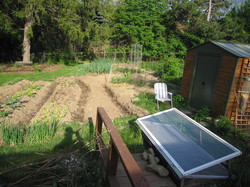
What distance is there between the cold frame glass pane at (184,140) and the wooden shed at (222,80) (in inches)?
87.8

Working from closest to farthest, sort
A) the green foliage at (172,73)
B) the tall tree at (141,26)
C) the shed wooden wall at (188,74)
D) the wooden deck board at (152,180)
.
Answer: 1. the wooden deck board at (152,180)
2. the shed wooden wall at (188,74)
3. the green foliage at (172,73)
4. the tall tree at (141,26)

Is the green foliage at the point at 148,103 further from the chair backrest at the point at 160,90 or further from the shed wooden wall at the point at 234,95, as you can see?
the shed wooden wall at the point at 234,95

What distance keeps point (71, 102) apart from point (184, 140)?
14.4ft

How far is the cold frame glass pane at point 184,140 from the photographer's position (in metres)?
2.63

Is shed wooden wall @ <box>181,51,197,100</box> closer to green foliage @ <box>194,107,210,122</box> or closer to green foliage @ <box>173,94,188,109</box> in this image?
green foliage @ <box>173,94,188,109</box>

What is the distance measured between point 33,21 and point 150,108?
11.8m

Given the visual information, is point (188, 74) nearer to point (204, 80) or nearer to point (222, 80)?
point (204, 80)

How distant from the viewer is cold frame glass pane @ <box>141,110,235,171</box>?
2.63 meters

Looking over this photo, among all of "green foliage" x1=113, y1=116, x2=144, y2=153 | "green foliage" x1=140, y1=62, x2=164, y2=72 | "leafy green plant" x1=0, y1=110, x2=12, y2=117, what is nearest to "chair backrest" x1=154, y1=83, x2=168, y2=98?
"green foliage" x1=113, y1=116, x2=144, y2=153

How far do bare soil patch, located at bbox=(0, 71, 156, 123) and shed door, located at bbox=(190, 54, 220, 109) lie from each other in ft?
6.55

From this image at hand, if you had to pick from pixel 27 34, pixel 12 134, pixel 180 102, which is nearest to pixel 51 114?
pixel 12 134

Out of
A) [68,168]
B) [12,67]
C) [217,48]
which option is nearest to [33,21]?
[12,67]

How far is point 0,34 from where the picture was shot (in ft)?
49.2

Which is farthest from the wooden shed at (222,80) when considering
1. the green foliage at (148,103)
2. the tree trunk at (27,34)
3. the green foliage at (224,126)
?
the tree trunk at (27,34)
